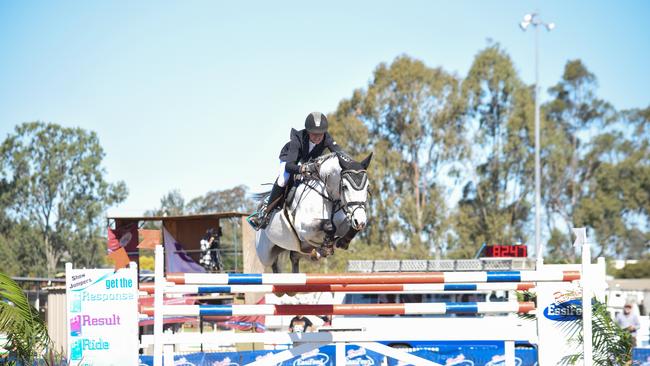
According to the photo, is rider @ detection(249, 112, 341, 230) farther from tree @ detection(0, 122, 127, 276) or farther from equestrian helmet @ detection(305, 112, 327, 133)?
tree @ detection(0, 122, 127, 276)

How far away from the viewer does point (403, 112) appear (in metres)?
34.1

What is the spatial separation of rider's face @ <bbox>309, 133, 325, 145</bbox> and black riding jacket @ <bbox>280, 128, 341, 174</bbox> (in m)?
Answer: 0.04

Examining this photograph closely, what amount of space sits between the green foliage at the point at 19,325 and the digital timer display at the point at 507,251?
1169 cm

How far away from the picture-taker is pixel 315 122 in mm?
6301

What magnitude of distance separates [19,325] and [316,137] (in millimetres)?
2707

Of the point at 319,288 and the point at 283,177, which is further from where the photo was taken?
the point at 283,177

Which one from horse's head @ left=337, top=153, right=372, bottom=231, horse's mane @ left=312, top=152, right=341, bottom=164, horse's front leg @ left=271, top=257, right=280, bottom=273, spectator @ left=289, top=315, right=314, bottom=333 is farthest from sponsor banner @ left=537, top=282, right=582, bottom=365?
spectator @ left=289, top=315, right=314, bottom=333

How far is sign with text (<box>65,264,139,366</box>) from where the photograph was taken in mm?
5816

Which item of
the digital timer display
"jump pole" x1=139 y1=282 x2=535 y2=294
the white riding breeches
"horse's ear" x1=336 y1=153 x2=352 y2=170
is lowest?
the digital timer display

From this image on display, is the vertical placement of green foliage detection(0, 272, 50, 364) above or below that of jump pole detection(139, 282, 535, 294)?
below

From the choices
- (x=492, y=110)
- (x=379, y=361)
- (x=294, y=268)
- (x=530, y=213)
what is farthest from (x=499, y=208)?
(x=294, y=268)

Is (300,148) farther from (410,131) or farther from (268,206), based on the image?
(410,131)

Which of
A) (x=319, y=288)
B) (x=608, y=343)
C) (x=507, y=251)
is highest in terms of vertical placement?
(x=319, y=288)

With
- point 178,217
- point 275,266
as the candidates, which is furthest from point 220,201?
point 275,266
